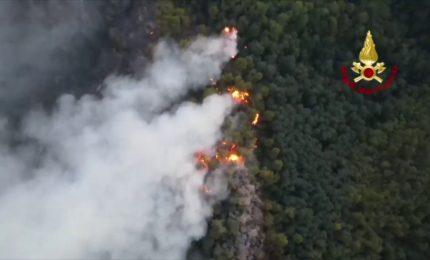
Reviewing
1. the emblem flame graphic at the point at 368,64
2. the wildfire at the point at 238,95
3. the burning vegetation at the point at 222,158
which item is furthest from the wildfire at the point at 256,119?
the emblem flame graphic at the point at 368,64

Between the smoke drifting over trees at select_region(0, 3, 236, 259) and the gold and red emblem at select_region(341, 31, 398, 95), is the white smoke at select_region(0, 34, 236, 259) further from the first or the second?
the gold and red emblem at select_region(341, 31, 398, 95)

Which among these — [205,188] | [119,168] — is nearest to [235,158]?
[205,188]

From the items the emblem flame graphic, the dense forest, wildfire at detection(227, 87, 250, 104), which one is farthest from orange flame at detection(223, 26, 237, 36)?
the emblem flame graphic

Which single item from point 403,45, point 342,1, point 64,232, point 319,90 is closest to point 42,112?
point 64,232

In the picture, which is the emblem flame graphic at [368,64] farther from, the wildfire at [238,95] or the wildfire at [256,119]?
the wildfire at [238,95]

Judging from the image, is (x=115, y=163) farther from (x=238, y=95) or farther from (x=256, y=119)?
(x=256, y=119)
